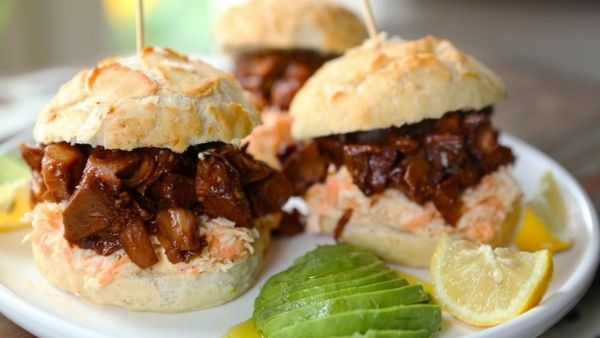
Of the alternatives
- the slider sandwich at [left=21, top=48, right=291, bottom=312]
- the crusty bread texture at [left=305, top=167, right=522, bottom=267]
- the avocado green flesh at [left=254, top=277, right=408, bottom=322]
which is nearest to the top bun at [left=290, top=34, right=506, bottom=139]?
the crusty bread texture at [left=305, top=167, right=522, bottom=267]

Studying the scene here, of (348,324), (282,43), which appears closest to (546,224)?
(348,324)

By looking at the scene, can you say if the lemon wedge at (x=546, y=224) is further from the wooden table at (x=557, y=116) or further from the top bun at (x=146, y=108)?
the top bun at (x=146, y=108)

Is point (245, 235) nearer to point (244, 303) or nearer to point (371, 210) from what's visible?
point (244, 303)

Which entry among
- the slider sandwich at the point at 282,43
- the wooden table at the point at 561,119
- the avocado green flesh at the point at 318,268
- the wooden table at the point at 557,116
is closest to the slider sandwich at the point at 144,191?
the avocado green flesh at the point at 318,268

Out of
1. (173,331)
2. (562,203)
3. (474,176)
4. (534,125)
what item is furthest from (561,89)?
(173,331)

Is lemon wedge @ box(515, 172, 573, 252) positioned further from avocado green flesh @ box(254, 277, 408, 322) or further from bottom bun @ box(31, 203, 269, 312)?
bottom bun @ box(31, 203, 269, 312)
